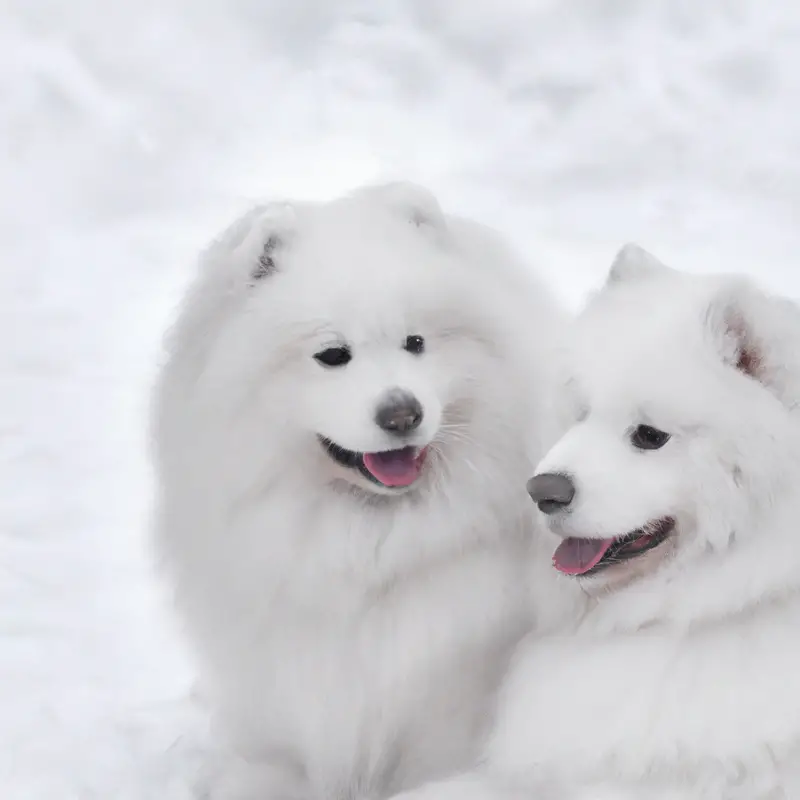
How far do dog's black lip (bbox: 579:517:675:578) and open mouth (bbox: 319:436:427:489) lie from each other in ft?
1.78

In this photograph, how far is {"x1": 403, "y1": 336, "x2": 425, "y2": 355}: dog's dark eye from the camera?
97.3 inches

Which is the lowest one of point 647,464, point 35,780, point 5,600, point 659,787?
point 5,600

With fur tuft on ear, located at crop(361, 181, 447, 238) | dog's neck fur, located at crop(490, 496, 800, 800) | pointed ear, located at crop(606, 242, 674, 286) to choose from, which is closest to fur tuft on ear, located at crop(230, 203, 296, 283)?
fur tuft on ear, located at crop(361, 181, 447, 238)

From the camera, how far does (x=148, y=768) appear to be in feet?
9.48

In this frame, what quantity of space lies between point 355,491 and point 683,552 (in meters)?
0.90

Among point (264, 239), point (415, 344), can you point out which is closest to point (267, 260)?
point (264, 239)

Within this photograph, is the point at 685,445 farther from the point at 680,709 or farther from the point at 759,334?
the point at 680,709

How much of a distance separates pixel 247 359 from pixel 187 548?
0.61 metres

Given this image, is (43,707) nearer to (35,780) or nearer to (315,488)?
(35,780)

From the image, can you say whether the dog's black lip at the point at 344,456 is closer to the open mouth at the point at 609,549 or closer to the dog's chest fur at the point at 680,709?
the open mouth at the point at 609,549

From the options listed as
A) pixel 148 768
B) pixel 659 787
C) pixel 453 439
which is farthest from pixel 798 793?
pixel 148 768

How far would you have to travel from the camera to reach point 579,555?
214 centimetres

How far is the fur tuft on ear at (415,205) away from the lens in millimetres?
2633

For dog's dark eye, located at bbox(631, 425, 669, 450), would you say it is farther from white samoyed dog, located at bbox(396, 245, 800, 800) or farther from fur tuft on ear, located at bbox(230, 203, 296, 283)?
fur tuft on ear, located at bbox(230, 203, 296, 283)
